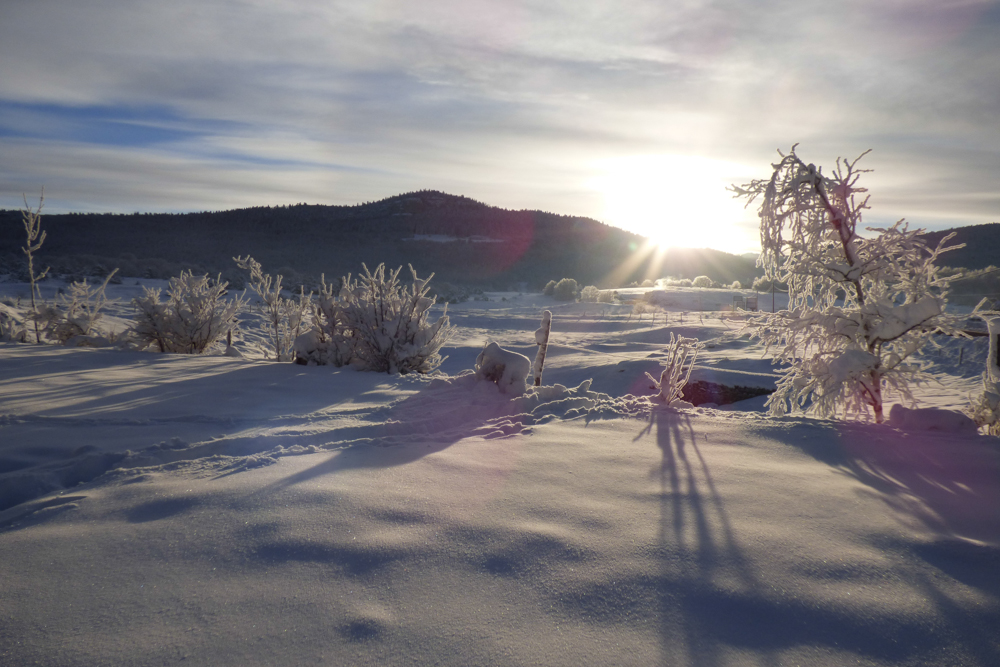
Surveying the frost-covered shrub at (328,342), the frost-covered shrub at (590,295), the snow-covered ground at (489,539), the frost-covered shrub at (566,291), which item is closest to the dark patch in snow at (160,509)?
the snow-covered ground at (489,539)

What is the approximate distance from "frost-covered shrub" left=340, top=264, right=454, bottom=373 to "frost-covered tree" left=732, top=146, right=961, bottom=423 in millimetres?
3877

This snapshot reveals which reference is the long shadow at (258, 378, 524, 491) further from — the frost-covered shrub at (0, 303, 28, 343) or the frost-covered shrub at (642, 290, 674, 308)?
the frost-covered shrub at (642, 290, 674, 308)

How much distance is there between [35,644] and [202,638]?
0.41 meters

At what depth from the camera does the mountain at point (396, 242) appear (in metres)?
49.2

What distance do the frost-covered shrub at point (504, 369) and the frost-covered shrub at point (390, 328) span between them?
184 centimetres

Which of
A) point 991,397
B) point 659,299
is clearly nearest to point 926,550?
point 991,397

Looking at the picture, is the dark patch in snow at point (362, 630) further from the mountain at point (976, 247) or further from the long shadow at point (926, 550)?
the mountain at point (976, 247)

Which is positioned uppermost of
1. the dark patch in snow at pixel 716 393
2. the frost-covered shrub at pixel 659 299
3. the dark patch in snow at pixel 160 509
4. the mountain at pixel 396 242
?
the mountain at pixel 396 242

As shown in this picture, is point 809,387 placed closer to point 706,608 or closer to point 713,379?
point 706,608

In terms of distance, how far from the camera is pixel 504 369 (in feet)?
15.1

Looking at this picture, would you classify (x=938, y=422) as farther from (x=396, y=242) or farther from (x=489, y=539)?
(x=396, y=242)

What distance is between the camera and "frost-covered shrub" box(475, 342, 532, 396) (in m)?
4.48

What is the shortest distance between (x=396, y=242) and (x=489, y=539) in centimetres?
5919

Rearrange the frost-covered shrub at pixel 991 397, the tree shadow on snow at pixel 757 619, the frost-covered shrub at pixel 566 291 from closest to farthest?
the tree shadow on snow at pixel 757 619 < the frost-covered shrub at pixel 991 397 < the frost-covered shrub at pixel 566 291
